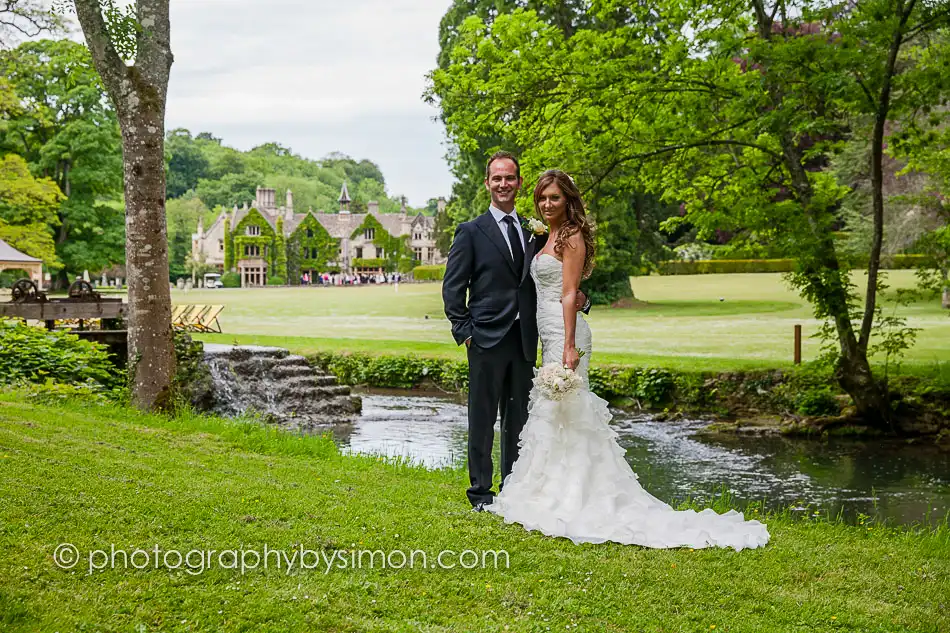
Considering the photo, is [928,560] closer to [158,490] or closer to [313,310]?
[158,490]

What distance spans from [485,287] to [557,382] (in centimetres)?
79

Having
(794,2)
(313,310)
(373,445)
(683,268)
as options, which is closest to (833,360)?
(794,2)

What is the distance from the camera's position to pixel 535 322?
5691 millimetres

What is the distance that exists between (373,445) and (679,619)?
9.05 m

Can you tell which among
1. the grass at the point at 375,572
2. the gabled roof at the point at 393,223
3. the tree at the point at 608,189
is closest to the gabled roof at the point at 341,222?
the gabled roof at the point at 393,223

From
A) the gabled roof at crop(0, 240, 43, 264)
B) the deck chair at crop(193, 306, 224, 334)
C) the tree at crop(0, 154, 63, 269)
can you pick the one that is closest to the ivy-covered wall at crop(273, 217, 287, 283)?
the tree at crop(0, 154, 63, 269)

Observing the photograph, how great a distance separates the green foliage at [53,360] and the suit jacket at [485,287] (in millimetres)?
7515

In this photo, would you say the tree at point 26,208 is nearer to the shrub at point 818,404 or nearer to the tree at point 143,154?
the tree at point 143,154

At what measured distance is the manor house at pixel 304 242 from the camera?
85.1 meters

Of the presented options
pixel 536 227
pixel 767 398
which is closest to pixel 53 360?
pixel 536 227

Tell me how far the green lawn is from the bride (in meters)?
11.5

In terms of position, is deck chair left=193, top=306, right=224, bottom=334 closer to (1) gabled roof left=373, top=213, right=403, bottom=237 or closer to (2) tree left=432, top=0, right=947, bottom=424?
(2) tree left=432, top=0, right=947, bottom=424

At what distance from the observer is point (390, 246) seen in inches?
3676

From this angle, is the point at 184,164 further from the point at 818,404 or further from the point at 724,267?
the point at 818,404
